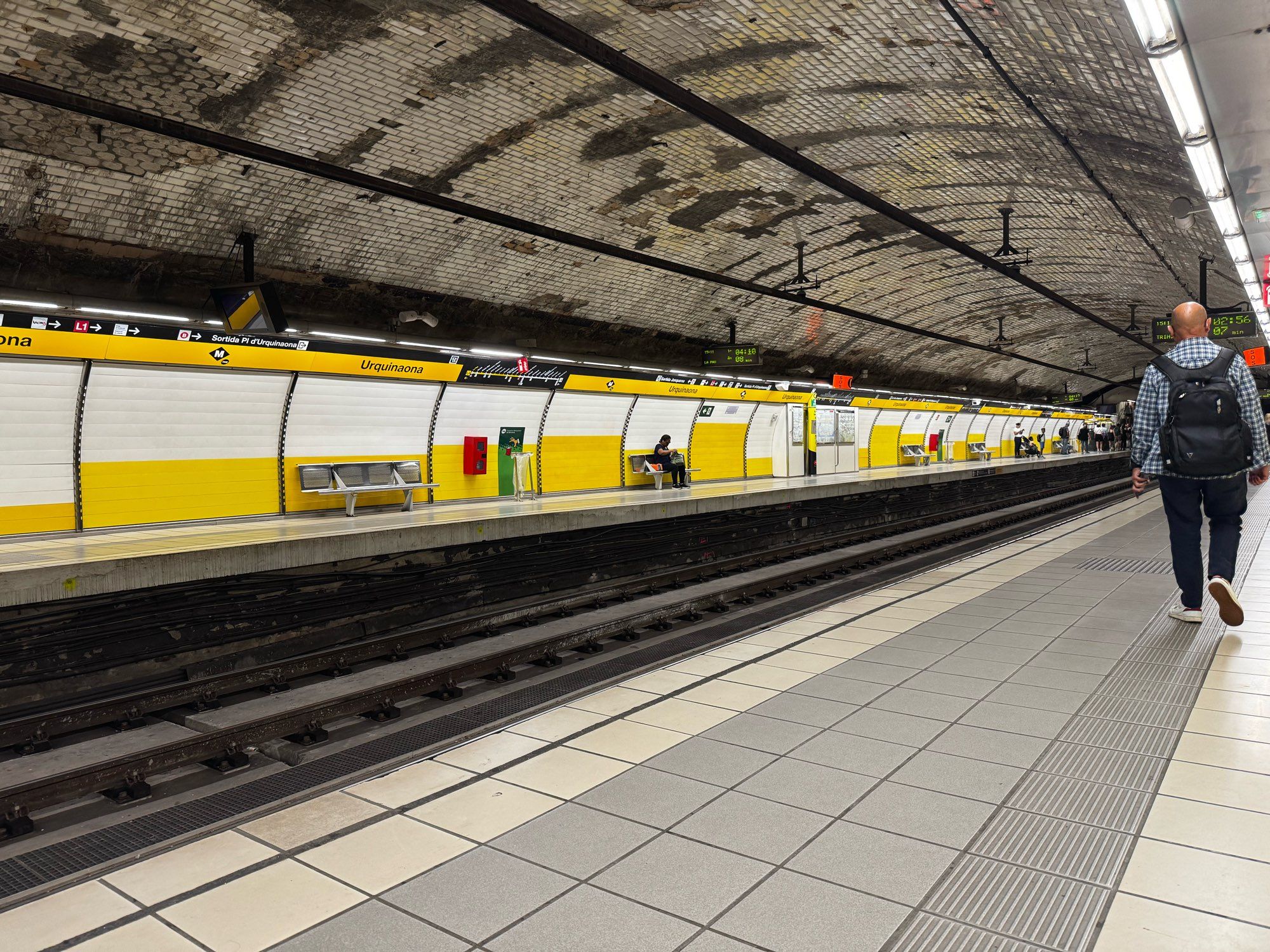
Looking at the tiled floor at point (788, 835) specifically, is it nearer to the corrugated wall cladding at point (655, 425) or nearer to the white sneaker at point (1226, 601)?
the white sneaker at point (1226, 601)

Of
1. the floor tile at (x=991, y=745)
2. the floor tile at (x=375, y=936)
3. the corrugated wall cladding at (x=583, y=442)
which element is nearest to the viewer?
the floor tile at (x=375, y=936)

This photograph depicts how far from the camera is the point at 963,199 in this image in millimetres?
12992

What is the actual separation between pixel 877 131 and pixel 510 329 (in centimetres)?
612

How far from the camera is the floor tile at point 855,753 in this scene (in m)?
3.36

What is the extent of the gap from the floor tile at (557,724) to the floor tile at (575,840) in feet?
2.96

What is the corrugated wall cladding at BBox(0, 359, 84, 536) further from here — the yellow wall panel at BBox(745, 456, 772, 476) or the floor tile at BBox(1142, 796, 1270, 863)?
the yellow wall panel at BBox(745, 456, 772, 476)

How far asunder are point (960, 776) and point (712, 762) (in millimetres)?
990

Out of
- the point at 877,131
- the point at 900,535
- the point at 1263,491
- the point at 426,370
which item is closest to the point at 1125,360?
the point at 1263,491

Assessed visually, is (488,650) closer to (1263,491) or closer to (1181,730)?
(1181,730)

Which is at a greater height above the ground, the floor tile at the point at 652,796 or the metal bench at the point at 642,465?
the metal bench at the point at 642,465

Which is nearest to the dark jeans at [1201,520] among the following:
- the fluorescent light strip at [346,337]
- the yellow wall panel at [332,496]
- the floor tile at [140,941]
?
the floor tile at [140,941]

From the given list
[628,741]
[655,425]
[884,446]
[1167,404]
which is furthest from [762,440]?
[628,741]

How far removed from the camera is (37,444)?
25.9 ft

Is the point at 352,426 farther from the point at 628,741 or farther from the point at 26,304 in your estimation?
the point at 628,741
